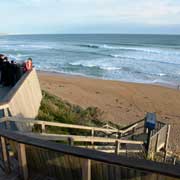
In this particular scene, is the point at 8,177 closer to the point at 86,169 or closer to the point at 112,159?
the point at 86,169

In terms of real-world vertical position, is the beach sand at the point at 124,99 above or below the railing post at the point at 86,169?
below

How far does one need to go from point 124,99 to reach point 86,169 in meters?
17.7

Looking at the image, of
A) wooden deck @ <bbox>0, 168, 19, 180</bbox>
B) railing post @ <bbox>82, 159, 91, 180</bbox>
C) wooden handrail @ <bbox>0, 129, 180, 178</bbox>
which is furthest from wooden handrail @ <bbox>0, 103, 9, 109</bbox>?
railing post @ <bbox>82, 159, 91, 180</bbox>

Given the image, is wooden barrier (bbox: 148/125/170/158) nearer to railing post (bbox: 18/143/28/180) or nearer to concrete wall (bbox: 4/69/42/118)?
concrete wall (bbox: 4/69/42/118)

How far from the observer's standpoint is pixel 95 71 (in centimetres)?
3331

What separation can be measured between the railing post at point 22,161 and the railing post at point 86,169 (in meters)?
0.84

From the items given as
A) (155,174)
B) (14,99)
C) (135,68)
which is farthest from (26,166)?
(135,68)

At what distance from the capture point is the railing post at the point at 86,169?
271 centimetres

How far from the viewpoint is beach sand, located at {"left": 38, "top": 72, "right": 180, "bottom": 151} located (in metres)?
15.9

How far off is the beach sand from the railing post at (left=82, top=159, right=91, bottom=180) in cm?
1015

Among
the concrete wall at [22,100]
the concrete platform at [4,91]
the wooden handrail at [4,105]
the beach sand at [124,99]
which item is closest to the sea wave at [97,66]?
the beach sand at [124,99]

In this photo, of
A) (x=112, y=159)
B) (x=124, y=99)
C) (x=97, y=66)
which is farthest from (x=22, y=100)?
(x=97, y=66)

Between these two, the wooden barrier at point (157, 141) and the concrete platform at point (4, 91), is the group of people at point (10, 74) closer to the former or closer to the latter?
the concrete platform at point (4, 91)

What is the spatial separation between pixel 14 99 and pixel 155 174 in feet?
14.3
